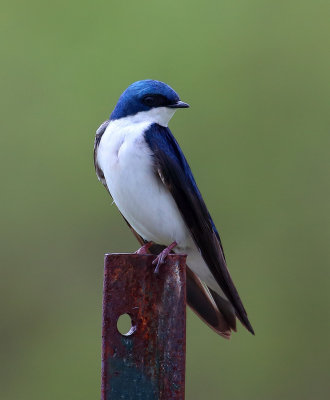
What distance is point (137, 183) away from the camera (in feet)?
8.78

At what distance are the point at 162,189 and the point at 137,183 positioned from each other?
0.09m

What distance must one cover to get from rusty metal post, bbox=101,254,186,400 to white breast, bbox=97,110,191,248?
2.56 feet

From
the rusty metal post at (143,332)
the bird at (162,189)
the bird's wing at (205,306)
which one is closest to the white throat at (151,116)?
the bird at (162,189)

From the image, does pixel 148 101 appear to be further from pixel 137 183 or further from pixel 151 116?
pixel 137 183

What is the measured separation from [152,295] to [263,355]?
10.2 feet

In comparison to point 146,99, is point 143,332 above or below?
below

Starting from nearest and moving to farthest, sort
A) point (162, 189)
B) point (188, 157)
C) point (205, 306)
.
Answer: point (205, 306) → point (162, 189) → point (188, 157)

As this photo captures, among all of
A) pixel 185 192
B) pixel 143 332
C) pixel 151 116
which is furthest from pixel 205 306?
pixel 143 332

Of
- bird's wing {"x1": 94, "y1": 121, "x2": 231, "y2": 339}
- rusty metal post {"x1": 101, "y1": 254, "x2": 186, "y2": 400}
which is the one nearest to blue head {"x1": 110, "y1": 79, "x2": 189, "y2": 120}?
bird's wing {"x1": 94, "y1": 121, "x2": 231, "y2": 339}

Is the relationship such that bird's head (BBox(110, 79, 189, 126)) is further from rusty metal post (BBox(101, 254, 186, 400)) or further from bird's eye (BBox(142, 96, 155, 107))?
rusty metal post (BBox(101, 254, 186, 400))

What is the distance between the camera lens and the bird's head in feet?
9.09

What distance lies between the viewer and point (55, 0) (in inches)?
240

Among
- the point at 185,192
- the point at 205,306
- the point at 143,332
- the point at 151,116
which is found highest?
the point at 151,116

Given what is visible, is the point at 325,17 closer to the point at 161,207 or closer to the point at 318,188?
the point at 318,188
